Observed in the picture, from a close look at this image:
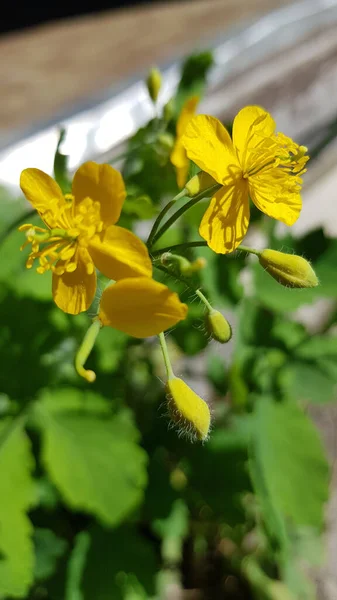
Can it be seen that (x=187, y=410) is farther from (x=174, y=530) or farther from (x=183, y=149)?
(x=174, y=530)

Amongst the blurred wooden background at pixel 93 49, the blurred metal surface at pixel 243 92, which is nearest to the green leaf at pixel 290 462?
the blurred metal surface at pixel 243 92

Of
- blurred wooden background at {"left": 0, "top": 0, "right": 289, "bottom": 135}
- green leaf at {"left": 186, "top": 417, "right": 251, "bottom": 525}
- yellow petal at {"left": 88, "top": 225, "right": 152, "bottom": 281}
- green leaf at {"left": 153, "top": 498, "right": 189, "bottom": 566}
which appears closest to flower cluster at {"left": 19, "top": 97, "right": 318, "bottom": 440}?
yellow petal at {"left": 88, "top": 225, "right": 152, "bottom": 281}

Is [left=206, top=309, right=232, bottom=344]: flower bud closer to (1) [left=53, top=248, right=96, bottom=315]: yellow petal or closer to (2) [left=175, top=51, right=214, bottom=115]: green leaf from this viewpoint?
(1) [left=53, top=248, right=96, bottom=315]: yellow petal

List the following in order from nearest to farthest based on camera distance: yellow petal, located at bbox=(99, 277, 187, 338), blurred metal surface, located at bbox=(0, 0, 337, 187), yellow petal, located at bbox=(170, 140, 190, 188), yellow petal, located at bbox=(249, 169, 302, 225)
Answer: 1. yellow petal, located at bbox=(99, 277, 187, 338)
2. yellow petal, located at bbox=(249, 169, 302, 225)
3. yellow petal, located at bbox=(170, 140, 190, 188)
4. blurred metal surface, located at bbox=(0, 0, 337, 187)

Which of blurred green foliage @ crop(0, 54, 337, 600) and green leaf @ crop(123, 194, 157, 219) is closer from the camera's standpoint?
green leaf @ crop(123, 194, 157, 219)

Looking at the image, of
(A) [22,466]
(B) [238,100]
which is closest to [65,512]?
(A) [22,466]

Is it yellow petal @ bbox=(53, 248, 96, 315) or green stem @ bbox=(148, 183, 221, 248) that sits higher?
yellow petal @ bbox=(53, 248, 96, 315)

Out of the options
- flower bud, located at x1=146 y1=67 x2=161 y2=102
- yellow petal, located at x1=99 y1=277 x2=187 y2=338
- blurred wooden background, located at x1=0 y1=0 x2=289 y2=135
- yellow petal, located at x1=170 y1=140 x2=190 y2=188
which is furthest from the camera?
blurred wooden background, located at x1=0 y1=0 x2=289 y2=135
